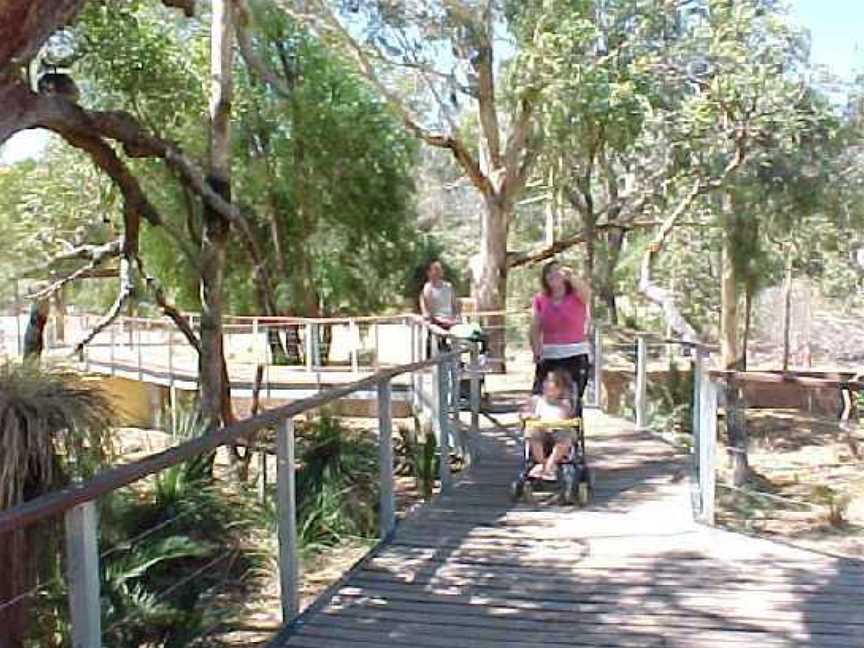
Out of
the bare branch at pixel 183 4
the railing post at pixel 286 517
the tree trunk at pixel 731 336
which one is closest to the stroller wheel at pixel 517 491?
the railing post at pixel 286 517

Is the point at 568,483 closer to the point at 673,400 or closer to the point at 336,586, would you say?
the point at 336,586

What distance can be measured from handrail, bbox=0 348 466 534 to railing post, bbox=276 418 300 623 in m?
0.12

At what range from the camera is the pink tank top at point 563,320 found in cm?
686

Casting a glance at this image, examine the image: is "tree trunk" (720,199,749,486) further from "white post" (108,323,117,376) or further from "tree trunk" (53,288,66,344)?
"tree trunk" (53,288,66,344)

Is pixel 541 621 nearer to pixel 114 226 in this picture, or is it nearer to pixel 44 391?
pixel 44 391

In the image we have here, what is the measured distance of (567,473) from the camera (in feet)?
21.8

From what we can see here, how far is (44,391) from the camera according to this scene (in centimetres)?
430

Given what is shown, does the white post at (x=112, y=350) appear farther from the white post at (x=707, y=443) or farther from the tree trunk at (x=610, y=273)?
the white post at (x=707, y=443)

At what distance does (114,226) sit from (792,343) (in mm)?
18775

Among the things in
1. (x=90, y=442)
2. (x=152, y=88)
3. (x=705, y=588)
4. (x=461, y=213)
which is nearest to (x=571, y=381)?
(x=705, y=588)

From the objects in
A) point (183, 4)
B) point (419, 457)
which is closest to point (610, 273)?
point (419, 457)

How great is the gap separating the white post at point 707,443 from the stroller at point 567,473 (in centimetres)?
81

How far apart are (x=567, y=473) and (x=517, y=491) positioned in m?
0.34

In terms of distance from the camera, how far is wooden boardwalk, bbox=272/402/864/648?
4.21 meters
